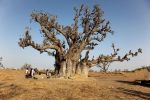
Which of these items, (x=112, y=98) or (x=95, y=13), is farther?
(x=95, y=13)

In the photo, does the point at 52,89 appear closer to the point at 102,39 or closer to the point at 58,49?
the point at 58,49

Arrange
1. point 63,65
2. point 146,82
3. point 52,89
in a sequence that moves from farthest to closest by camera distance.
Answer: point 63,65 < point 146,82 < point 52,89

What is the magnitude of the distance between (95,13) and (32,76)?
9831mm

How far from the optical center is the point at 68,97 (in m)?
18.5

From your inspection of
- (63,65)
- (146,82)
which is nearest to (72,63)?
(63,65)

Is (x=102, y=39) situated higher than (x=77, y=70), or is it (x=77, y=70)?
(x=102, y=39)

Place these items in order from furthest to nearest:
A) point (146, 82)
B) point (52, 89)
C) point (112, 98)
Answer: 1. point (146, 82)
2. point (52, 89)
3. point (112, 98)

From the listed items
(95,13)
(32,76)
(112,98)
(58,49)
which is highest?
(95,13)

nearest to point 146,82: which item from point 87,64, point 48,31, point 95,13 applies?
point 87,64

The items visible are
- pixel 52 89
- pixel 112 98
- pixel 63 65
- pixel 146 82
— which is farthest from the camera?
pixel 63 65

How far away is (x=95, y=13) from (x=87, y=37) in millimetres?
2741

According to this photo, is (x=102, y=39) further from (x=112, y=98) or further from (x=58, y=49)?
(x=112, y=98)

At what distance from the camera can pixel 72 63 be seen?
32.4 m

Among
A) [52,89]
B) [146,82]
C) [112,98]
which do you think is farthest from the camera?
[146,82]
